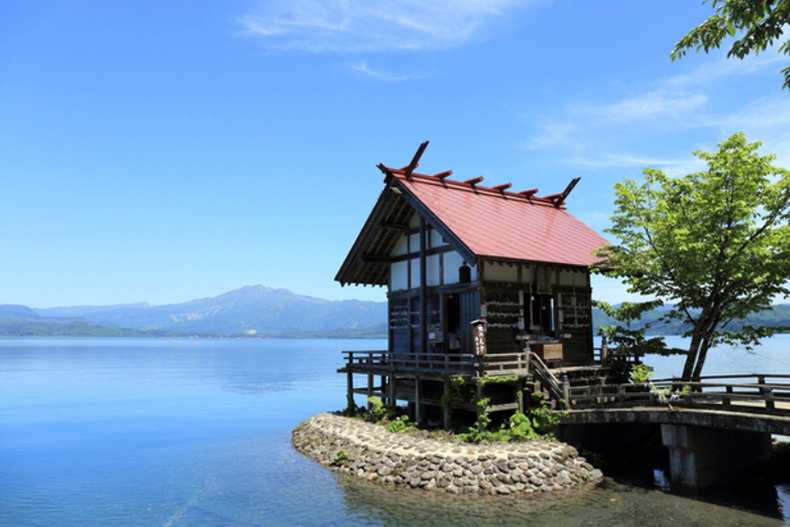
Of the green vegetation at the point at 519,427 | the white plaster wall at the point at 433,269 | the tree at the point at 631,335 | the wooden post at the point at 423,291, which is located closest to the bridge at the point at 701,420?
A: the green vegetation at the point at 519,427

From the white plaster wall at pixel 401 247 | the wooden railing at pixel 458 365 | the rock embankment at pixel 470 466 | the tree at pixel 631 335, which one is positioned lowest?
the rock embankment at pixel 470 466

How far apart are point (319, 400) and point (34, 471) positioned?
2984cm

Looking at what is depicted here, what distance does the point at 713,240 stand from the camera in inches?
918

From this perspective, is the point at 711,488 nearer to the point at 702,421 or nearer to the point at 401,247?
the point at 702,421

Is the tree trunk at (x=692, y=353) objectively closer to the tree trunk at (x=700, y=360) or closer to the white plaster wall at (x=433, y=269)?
the tree trunk at (x=700, y=360)

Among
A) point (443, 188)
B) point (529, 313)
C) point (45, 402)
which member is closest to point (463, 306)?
point (529, 313)

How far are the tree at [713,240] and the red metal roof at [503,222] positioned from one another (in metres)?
3.56

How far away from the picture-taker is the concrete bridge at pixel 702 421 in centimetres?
1878

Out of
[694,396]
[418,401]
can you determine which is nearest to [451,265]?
[418,401]

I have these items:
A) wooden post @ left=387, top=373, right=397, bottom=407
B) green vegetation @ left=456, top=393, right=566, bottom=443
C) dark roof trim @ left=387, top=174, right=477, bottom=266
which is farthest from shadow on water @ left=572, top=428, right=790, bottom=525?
wooden post @ left=387, top=373, right=397, bottom=407

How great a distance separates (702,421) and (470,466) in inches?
306

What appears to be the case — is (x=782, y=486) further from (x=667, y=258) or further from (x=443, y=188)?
(x=443, y=188)

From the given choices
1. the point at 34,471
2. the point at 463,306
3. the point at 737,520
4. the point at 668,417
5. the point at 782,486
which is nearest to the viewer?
the point at 737,520

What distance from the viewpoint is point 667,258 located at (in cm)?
2384
